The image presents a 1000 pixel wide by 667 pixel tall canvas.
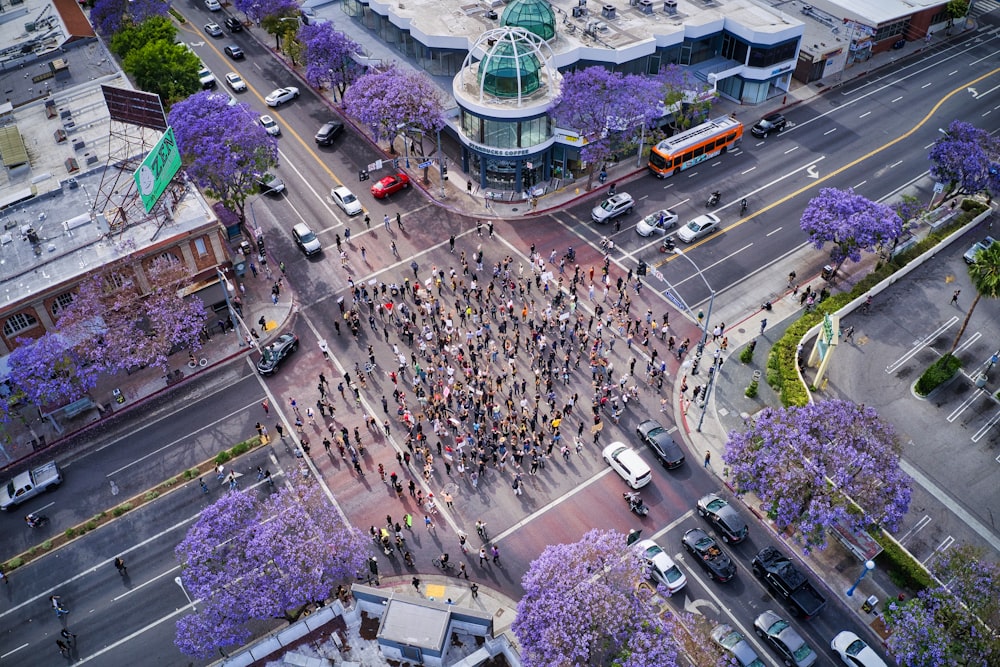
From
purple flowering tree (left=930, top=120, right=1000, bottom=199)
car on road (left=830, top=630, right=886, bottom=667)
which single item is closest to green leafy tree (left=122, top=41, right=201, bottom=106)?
purple flowering tree (left=930, top=120, right=1000, bottom=199)

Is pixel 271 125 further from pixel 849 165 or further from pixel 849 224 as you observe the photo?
pixel 849 165

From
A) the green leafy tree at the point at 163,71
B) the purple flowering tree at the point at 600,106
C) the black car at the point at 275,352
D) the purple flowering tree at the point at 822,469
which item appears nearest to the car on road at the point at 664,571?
the purple flowering tree at the point at 822,469

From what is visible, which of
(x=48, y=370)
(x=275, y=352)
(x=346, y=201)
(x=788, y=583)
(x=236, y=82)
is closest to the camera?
(x=788, y=583)

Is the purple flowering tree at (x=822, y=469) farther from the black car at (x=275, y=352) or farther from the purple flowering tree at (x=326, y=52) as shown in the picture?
the purple flowering tree at (x=326, y=52)

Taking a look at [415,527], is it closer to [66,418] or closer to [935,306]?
[66,418]

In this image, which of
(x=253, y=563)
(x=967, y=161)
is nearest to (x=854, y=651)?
(x=253, y=563)

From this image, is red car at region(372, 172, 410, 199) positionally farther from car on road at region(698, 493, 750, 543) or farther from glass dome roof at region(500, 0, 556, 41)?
car on road at region(698, 493, 750, 543)

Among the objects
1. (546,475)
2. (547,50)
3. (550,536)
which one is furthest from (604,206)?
(550,536)
